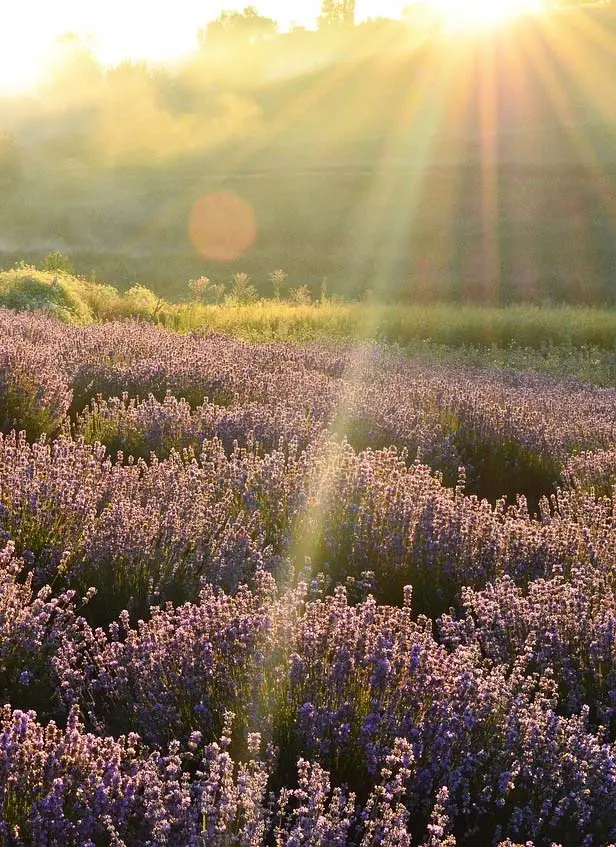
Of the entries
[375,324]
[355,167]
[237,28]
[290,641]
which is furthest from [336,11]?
[290,641]

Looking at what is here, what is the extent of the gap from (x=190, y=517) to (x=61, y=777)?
1.29 meters

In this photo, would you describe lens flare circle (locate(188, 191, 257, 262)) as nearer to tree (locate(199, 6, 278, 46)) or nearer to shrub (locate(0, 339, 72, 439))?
shrub (locate(0, 339, 72, 439))

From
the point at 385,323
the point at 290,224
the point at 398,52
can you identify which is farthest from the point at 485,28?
the point at 385,323

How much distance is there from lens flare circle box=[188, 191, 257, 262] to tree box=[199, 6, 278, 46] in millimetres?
56825

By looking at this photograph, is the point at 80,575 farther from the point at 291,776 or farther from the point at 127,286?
the point at 127,286

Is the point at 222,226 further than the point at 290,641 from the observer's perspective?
Yes

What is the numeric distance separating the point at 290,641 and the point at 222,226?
35.2 meters

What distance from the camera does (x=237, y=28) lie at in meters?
93.4

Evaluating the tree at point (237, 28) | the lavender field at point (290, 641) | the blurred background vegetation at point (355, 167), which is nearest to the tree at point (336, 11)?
the tree at point (237, 28)

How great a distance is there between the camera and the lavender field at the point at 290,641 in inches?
60.7

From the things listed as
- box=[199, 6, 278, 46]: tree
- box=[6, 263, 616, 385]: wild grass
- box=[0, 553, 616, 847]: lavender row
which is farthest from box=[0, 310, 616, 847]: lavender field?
box=[199, 6, 278, 46]: tree

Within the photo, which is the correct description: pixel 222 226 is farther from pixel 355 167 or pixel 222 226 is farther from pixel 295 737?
pixel 295 737

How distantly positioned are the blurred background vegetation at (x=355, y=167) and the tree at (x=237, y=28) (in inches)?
931

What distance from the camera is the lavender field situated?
1542 millimetres
